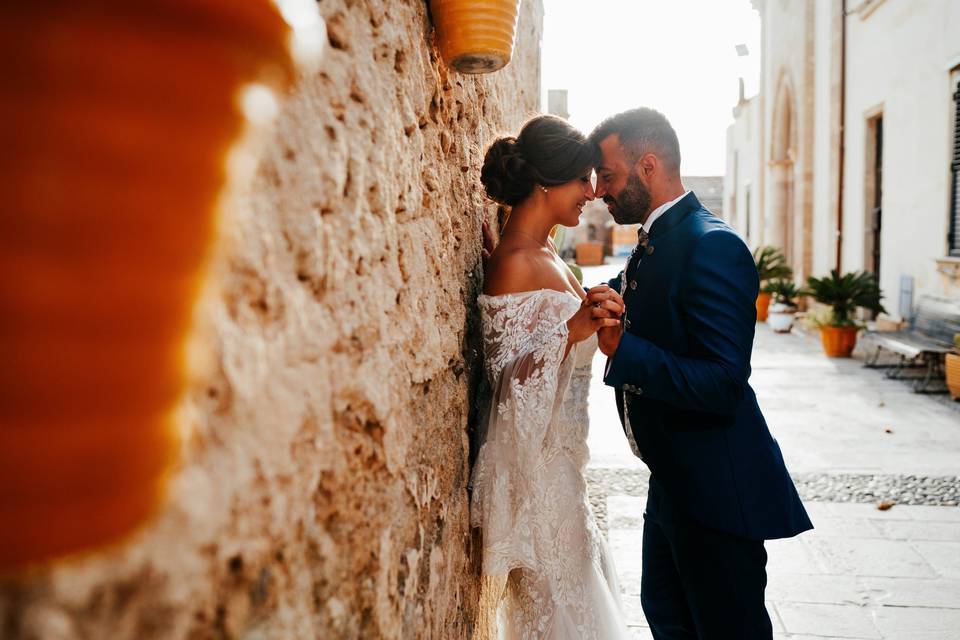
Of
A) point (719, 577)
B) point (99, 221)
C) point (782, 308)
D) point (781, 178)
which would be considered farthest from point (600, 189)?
point (781, 178)

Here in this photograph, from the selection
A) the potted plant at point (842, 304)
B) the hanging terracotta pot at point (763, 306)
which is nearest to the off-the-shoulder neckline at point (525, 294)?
the potted plant at point (842, 304)

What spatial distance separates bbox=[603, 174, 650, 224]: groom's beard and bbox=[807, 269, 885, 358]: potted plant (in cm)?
923

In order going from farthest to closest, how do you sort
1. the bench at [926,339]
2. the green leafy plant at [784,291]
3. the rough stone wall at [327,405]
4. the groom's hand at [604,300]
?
1. the green leafy plant at [784,291]
2. the bench at [926,339]
3. the groom's hand at [604,300]
4. the rough stone wall at [327,405]

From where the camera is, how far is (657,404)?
226cm

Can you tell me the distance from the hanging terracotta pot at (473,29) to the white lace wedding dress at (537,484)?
736mm

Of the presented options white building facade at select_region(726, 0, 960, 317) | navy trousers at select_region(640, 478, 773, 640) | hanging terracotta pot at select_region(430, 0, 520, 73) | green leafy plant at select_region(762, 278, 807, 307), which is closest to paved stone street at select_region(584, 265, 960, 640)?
navy trousers at select_region(640, 478, 773, 640)

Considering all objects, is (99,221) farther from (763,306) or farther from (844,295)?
(763,306)

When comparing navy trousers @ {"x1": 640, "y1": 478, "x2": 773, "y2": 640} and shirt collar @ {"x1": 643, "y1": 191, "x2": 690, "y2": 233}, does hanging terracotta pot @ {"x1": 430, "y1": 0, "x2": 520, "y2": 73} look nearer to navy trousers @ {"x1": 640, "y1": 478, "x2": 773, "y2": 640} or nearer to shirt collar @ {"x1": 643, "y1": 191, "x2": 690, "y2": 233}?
shirt collar @ {"x1": 643, "y1": 191, "x2": 690, "y2": 233}

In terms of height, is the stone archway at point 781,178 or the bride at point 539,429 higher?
the stone archway at point 781,178

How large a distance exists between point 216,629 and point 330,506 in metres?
0.35

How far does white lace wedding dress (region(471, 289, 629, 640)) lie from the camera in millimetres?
2139

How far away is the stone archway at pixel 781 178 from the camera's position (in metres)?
18.0

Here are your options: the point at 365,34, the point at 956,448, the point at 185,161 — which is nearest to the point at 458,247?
the point at 365,34

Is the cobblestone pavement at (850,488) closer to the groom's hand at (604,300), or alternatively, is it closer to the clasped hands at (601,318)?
the clasped hands at (601,318)
